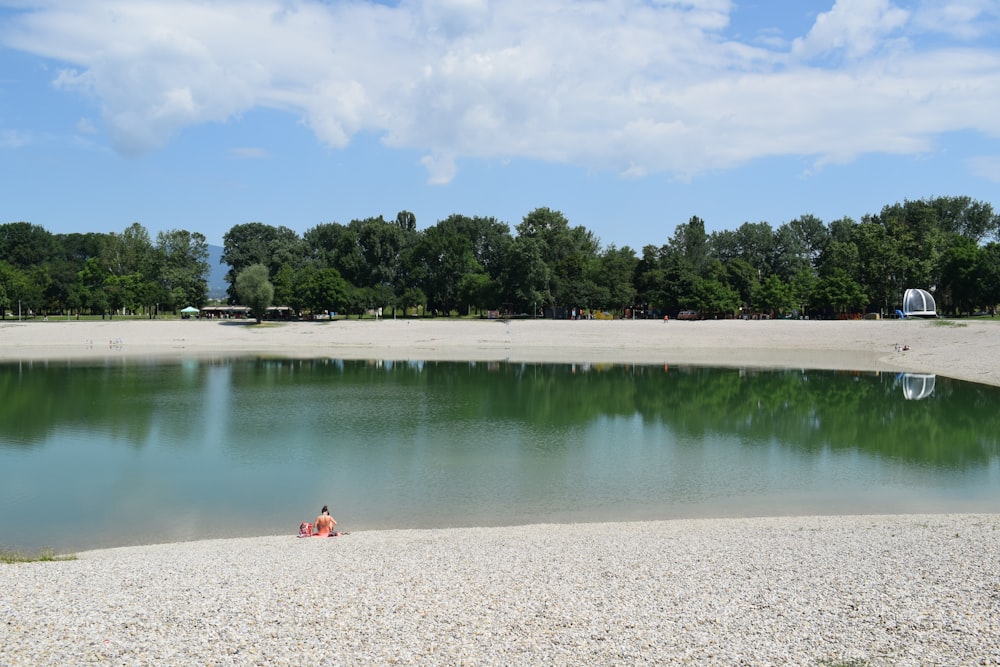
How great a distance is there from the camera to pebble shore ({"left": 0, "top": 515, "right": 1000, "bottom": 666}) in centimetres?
774

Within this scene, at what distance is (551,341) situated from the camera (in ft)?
240

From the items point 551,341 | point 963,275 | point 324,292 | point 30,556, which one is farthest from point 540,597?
point 963,275

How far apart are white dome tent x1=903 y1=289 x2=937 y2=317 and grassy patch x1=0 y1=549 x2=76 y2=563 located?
85087 millimetres

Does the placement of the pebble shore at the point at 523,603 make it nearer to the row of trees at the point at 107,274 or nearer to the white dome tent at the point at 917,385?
the white dome tent at the point at 917,385

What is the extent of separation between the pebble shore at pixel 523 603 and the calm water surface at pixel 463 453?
13.3 ft

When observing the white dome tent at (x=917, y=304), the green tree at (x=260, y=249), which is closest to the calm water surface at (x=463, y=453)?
the white dome tent at (x=917, y=304)

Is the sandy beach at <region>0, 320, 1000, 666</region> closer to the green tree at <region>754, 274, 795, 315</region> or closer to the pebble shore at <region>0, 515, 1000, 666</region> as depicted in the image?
the pebble shore at <region>0, 515, 1000, 666</region>

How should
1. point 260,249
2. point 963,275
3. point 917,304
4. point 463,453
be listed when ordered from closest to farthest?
point 463,453 < point 917,304 < point 963,275 < point 260,249

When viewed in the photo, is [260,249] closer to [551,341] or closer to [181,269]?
[181,269]

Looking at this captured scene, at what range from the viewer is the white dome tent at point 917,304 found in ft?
263

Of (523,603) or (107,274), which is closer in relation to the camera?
(523,603)

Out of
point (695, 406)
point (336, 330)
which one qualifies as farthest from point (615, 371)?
point (336, 330)

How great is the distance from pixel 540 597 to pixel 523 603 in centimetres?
33

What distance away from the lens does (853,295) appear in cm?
8875
